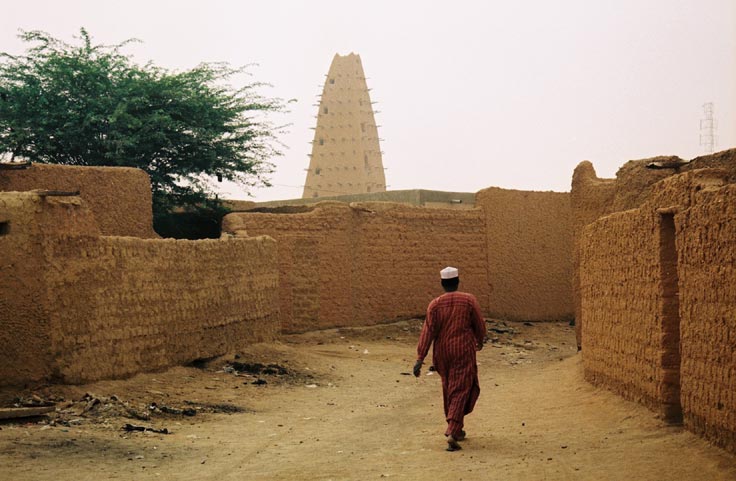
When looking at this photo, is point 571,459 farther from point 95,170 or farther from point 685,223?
point 95,170

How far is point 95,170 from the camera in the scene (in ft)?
45.0

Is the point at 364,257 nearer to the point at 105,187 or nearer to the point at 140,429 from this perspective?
the point at 105,187

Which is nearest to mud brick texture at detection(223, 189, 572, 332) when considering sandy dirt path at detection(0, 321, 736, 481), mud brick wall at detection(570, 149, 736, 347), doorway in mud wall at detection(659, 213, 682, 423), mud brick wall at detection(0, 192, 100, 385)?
sandy dirt path at detection(0, 321, 736, 481)

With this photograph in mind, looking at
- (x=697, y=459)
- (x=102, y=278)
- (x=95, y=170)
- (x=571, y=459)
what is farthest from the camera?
(x=95, y=170)

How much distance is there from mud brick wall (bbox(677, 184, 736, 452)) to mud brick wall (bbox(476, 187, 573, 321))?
40.8ft

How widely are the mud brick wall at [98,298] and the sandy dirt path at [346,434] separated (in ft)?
0.93

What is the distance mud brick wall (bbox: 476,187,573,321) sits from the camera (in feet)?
65.1

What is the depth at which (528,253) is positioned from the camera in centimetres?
2017

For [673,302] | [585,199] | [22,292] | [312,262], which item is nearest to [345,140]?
[312,262]

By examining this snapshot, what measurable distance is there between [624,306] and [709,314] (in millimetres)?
2275

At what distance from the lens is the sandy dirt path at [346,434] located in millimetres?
6758

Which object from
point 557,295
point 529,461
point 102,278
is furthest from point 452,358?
point 557,295

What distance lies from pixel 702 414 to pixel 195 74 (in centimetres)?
1568

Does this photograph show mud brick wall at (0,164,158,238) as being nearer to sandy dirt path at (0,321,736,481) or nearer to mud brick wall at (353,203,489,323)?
sandy dirt path at (0,321,736,481)
